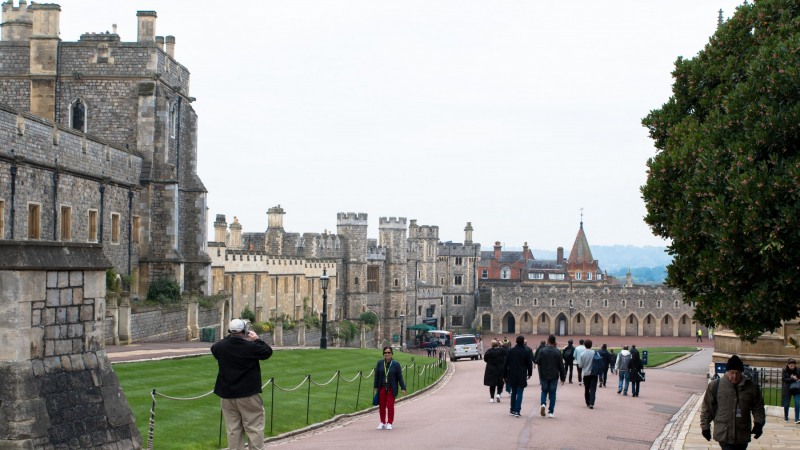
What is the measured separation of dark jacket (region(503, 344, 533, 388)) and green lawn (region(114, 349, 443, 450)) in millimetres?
3342

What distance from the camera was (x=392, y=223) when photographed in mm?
95312

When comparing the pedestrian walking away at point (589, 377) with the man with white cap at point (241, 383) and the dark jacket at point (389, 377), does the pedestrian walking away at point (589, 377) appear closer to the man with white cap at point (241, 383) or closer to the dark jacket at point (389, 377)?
the dark jacket at point (389, 377)

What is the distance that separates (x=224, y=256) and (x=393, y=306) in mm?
43426

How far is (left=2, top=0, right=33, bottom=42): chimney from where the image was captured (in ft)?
150

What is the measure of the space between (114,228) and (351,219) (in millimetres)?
52439

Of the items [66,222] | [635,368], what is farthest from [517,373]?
[66,222]

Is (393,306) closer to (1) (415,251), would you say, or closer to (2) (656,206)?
(1) (415,251)

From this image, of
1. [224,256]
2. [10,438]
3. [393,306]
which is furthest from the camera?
[393,306]

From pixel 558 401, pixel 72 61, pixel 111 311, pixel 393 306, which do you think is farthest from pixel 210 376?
pixel 393 306

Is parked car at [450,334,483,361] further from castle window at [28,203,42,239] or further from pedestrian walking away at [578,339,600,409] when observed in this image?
pedestrian walking away at [578,339,600,409]

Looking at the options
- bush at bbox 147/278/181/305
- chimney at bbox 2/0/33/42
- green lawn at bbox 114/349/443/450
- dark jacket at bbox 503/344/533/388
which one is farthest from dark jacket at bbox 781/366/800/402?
chimney at bbox 2/0/33/42

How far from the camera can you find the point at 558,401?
23062 millimetres

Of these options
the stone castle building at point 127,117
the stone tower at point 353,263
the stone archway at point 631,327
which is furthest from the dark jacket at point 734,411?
the stone archway at point 631,327

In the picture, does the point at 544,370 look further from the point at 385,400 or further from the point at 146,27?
the point at 146,27
